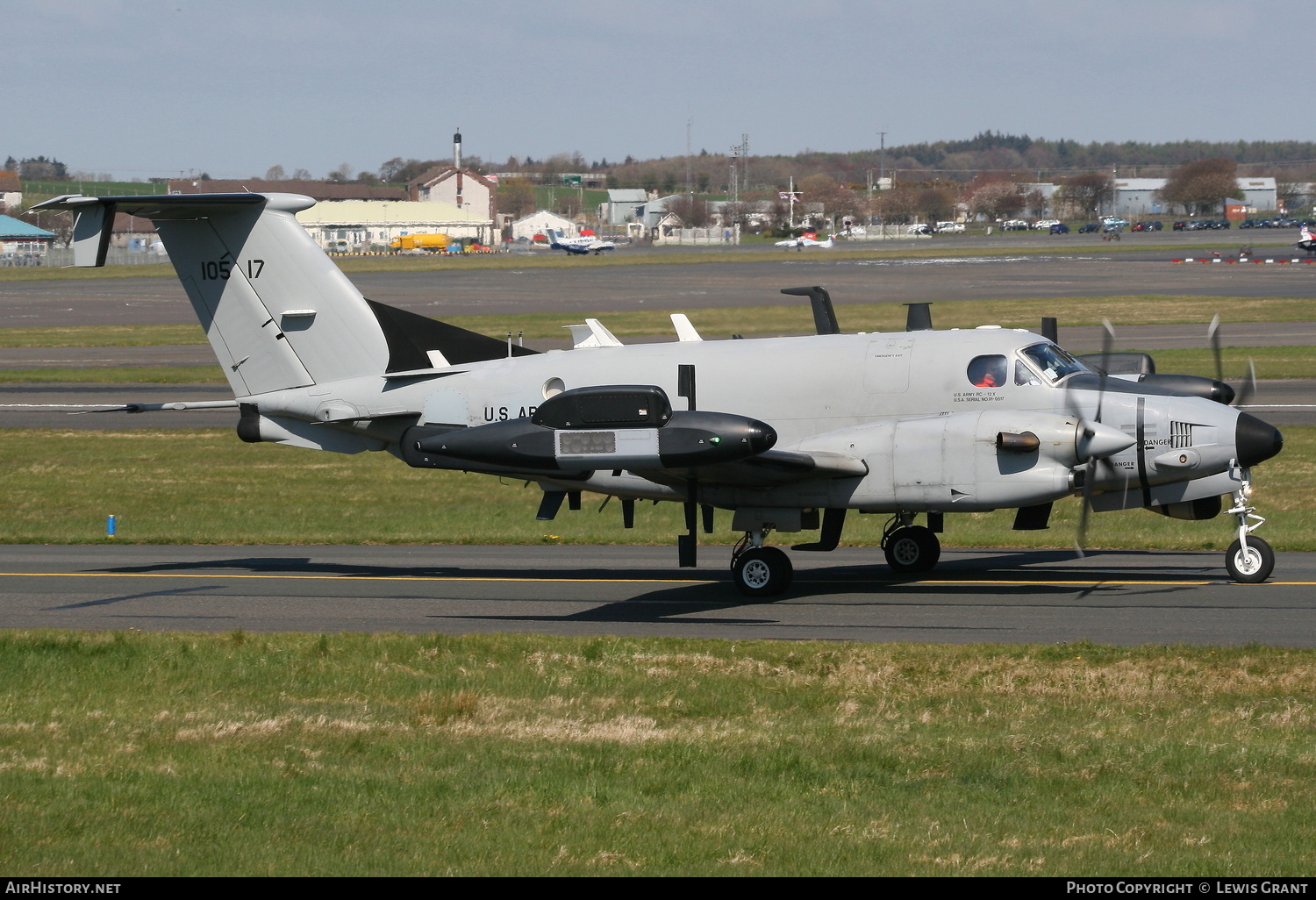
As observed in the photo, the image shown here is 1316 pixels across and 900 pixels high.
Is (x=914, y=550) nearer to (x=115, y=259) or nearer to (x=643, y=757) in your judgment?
(x=643, y=757)

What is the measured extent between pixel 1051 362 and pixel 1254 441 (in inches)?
103

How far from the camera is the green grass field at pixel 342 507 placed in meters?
23.0

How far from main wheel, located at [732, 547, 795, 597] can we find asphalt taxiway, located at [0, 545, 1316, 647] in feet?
0.56

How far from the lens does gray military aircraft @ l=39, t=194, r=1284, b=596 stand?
16234 millimetres

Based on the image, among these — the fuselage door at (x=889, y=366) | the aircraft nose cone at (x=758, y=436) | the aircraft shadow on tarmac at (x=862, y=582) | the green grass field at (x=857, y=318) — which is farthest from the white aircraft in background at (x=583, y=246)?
the aircraft nose cone at (x=758, y=436)

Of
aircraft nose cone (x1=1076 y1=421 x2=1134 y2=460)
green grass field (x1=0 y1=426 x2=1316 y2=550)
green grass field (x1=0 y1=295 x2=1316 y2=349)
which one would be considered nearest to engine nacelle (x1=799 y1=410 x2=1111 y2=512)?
aircraft nose cone (x1=1076 y1=421 x2=1134 y2=460)

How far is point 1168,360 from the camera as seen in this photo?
43.8 meters

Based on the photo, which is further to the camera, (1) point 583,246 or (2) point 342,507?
(1) point 583,246

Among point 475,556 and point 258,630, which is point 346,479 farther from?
point 258,630

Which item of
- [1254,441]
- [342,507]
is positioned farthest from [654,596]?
[342,507]

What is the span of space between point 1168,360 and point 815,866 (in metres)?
39.6

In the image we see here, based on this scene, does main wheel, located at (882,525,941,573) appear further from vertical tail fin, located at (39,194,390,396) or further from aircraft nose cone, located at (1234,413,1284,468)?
vertical tail fin, located at (39,194,390,396)

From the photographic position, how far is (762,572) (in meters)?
17.7
